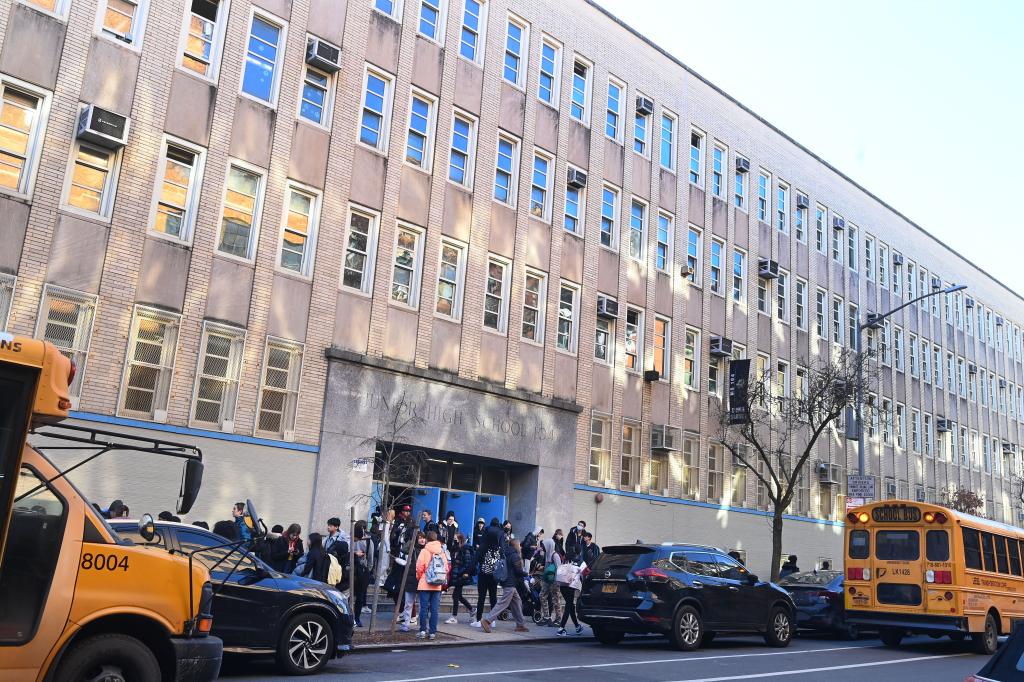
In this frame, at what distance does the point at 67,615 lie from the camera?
614cm

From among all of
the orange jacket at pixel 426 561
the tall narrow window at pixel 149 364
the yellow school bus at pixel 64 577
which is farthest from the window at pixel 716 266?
the yellow school bus at pixel 64 577

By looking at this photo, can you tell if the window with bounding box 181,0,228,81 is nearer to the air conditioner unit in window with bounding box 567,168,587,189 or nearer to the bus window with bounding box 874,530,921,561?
the air conditioner unit in window with bounding box 567,168,587,189

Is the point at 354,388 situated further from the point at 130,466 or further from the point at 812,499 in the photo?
the point at 812,499

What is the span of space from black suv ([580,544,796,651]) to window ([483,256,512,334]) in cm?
946

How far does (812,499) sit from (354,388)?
2191cm

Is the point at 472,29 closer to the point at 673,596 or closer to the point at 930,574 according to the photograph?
the point at 673,596

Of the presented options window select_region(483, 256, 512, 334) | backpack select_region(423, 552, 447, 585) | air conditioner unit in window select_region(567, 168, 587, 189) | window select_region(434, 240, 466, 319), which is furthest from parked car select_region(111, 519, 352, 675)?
air conditioner unit in window select_region(567, 168, 587, 189)

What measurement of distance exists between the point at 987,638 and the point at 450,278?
14.3 m

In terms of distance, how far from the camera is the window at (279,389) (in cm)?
1870

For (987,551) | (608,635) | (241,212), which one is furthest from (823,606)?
(241,212)

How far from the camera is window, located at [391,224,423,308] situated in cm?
2156

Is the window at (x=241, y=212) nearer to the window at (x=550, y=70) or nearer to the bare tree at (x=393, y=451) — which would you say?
the bare tree at (x=393, y=451)

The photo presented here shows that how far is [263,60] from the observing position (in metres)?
19.9

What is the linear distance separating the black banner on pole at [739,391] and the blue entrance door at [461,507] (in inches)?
374
